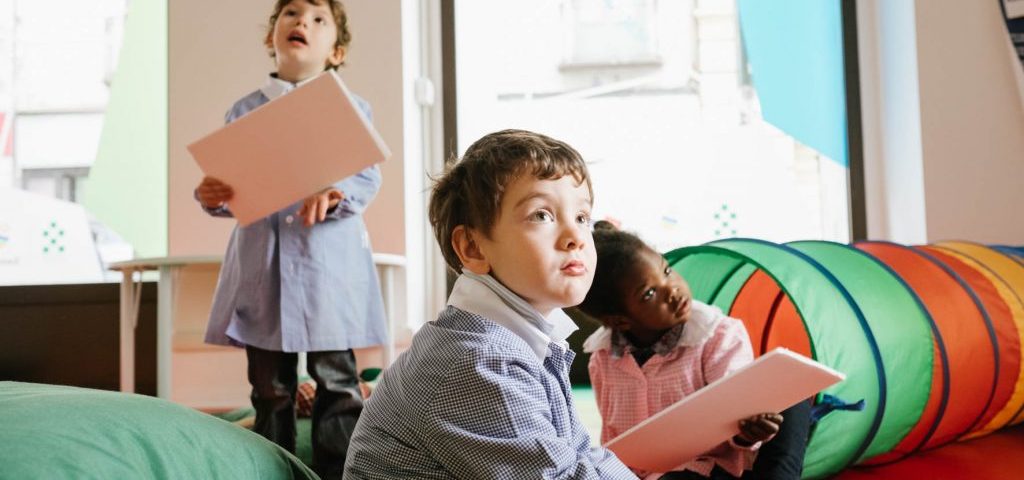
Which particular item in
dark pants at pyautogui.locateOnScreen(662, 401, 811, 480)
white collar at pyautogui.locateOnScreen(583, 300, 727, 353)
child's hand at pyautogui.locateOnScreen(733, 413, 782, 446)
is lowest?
dark pants at pyautogui.locateOnScreen(662, 401, 811, 480)

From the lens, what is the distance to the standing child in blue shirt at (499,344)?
1039 mm

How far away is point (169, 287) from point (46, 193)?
1299mm

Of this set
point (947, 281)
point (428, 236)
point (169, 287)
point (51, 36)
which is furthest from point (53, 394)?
point (51, 36)

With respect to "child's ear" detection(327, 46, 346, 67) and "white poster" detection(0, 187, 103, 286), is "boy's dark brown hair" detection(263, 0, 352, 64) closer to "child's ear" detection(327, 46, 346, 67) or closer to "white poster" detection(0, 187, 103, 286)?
"child's ear" detection(327, 46, 346, 67)

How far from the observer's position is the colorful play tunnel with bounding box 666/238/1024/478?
1.91 m

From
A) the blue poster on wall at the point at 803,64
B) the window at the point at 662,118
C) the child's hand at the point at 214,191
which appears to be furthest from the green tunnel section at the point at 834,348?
the blue poster on wall at the point at 803,64

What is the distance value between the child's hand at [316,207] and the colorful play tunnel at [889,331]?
2.58 ft

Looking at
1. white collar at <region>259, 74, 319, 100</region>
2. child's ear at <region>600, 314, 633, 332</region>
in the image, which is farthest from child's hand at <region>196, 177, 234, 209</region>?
child's ear at <region>600, 314, 633, 332</region>

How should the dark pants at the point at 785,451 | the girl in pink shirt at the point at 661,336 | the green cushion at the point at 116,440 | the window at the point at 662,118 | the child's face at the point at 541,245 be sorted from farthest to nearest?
the window at the point at 662,118 → the girl in pink shirt at the point at 661,336 → the dark pants at the point at 785,451 → the child's face at the point at 541,245 → the green cushion at the point at 116,440

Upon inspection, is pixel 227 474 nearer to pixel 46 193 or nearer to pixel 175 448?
pixel 175 448

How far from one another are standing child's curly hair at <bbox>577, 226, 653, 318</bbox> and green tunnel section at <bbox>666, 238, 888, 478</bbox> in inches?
9.9

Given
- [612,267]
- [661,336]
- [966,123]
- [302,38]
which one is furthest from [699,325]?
[966,123]

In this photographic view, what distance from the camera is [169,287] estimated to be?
2.68m

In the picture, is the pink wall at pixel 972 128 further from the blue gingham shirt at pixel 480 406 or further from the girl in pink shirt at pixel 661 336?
the blue gingham shirt at pixel 480 406
